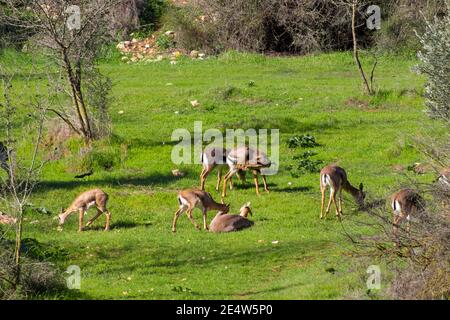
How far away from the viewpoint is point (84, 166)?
2641 cm

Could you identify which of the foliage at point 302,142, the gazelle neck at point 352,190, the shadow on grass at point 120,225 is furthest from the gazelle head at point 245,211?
the foliage at point 302,142

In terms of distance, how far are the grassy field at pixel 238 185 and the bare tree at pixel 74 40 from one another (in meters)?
1.40

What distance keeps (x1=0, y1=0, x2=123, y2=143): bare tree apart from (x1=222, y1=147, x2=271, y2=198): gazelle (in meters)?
4.83

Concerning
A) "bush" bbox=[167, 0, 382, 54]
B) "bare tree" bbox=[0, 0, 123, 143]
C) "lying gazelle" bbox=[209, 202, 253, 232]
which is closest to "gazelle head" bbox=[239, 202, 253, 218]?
"lying gazelle" bbox=[209, 202, 253, 232]

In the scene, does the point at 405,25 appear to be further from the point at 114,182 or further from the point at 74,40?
the point at 114,182

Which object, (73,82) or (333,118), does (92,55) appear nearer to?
(73,82)

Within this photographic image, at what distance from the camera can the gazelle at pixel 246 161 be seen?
24406 millimetres

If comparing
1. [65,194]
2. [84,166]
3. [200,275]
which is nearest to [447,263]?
[200,275]

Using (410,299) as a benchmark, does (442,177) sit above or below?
above

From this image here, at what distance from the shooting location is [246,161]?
2466cm

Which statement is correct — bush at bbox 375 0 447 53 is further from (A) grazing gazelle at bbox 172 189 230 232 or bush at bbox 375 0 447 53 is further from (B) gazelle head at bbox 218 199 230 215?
(A) grazing gazelle at bbox 172 189 230 232

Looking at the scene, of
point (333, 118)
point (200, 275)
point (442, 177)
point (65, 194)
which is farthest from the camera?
point (333, 118)

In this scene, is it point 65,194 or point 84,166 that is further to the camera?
point 84,166

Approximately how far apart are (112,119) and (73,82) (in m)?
4.19
